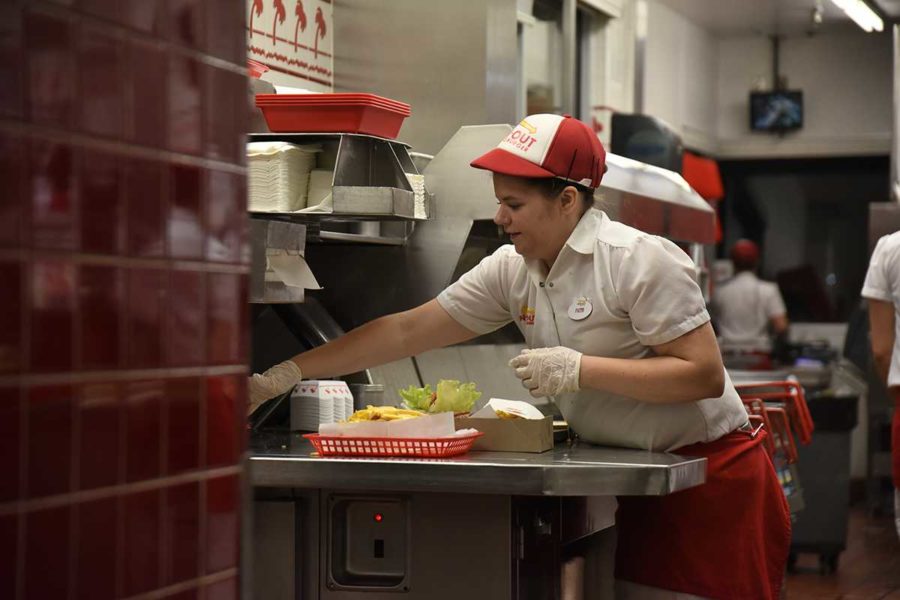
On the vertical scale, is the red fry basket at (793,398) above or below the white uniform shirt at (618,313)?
below

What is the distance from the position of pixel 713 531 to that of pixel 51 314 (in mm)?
2175

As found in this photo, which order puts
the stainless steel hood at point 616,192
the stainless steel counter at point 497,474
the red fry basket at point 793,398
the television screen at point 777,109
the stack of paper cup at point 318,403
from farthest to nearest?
the television screen at point 777,109, the red fry basket at point 793,398, the stainless steel hood at point 616,192, the stack of paper cup at point 318,403, the stainless steel counter at point 497,474

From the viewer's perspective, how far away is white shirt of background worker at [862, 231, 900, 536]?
4844mm

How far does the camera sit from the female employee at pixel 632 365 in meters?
2.92

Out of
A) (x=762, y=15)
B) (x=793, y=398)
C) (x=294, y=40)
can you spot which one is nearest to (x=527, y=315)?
(x=294, y=40)

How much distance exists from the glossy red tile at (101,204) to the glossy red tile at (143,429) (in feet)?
0.48

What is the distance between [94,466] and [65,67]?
1.26ft

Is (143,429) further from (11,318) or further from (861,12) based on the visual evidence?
(861,12)

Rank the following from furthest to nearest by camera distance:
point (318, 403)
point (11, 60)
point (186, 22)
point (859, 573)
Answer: point (859, 573)
point (318, 403)
point (186, 22)
point (11, 60)

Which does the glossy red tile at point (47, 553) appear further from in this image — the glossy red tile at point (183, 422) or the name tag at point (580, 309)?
the name tag at point (580, 309)

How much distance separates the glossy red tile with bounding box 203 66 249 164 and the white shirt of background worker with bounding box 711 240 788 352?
30.4 feet

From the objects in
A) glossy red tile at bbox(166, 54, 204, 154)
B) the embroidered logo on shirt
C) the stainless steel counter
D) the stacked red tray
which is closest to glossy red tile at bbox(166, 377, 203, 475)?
glossy red tile at bbox(166, 54, 204, 154)

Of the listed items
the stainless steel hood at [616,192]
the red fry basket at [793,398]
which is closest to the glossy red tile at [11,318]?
A: the stainless steel hood at [616,192]

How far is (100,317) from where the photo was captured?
1298 millimetres
